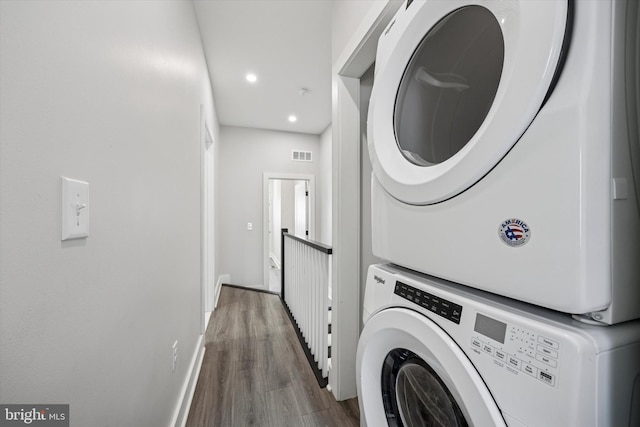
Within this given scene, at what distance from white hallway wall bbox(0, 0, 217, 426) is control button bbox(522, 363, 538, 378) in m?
0.82

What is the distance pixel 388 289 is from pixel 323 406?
124 centimetres

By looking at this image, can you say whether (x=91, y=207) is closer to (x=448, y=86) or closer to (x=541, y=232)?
(x=541, y=232)

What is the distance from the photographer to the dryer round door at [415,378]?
0.48 meters

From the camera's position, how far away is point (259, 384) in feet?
5.62

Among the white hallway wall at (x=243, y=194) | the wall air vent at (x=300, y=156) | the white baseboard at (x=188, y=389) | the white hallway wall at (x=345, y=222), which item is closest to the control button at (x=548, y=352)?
the white hallway wall at (x=345, y=222)

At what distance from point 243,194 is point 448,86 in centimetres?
367

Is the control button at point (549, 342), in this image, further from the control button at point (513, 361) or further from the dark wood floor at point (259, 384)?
the dark wood floor at point (259, 384)

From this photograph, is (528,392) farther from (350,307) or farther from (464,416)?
(350,307)

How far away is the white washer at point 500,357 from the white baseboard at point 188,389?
123 cm

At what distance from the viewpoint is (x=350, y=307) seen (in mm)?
1574

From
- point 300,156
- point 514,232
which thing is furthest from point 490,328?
point 300,156

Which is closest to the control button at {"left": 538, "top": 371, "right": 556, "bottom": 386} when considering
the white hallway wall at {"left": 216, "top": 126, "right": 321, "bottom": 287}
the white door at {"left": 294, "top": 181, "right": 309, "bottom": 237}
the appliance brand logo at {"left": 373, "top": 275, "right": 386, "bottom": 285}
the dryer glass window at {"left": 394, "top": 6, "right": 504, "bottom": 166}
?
the appliance brand logo at {"left": 373, "top": 275, "right": 386, "bottom": 285}
